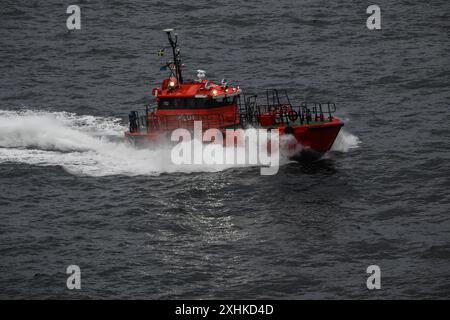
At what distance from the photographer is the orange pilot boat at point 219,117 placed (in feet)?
169

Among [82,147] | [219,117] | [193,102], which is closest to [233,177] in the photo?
[219,117]

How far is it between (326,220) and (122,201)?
10780 mm

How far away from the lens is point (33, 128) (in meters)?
→ 58.8

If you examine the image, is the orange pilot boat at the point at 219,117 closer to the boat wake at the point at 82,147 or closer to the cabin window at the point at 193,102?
the cabin window at the point at 193,102

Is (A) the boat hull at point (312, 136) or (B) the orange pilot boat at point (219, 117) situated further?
(B) the orange pilot boat at point (219, 117)

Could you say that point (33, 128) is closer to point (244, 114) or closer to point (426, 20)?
point (244, 114)

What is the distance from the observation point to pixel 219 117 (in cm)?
5303

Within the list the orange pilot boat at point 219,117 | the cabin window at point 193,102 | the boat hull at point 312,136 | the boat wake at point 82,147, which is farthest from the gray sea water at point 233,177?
the cabin window at point 193,102

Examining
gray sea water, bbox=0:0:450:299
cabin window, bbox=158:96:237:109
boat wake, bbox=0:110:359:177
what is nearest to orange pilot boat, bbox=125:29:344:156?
cabin window, bbox=158:96:237:109

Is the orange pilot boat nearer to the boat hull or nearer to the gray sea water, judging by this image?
the boat hull

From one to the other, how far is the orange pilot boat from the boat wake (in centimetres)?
155

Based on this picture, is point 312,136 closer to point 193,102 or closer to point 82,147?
point 193,102

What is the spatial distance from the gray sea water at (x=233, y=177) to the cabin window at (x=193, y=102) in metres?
3.22

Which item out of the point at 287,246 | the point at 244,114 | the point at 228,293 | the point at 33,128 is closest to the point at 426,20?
the point at 244,114
